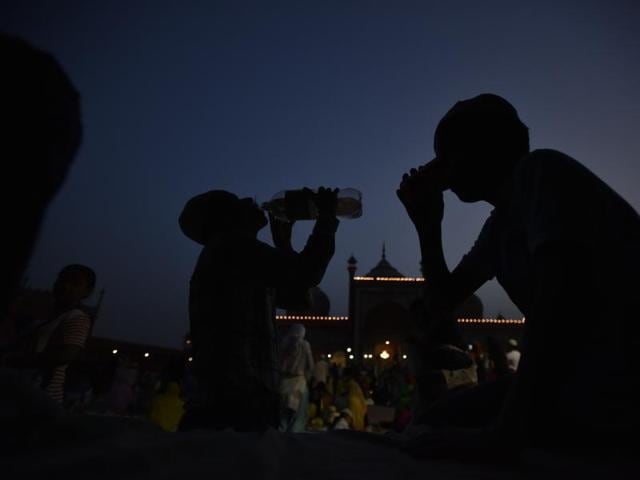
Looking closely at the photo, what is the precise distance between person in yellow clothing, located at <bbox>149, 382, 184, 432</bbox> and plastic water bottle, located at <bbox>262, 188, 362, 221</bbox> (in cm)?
430

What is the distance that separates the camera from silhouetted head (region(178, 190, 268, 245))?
100.0 inches

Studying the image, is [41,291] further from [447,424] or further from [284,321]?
[447,424]

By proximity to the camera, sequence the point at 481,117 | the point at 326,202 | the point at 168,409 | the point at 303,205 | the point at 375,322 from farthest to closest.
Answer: the point at 375,322 < the point at 168,409 < the point at 303,205 < the point at 326,202 < the point at 481,117

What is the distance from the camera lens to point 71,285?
3.31 metres

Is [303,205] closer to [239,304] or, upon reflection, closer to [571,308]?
[239,304]

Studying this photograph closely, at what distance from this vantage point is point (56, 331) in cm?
312

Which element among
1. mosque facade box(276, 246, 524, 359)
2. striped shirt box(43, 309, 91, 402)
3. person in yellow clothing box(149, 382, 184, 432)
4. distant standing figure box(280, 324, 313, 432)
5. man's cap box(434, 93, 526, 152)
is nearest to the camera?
man's cap box(434, 93, 526, 152)

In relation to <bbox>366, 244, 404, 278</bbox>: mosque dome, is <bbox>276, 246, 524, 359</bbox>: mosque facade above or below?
below

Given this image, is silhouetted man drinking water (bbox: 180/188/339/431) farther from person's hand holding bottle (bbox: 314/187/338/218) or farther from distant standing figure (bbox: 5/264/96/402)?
distant standing figure (bbox: 5/264/96/402)

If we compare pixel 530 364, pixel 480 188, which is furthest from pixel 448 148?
pixel 530 364

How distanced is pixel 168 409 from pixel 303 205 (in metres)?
4.89

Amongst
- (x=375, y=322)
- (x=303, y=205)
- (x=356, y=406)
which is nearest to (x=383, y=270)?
(x=375, y=322)

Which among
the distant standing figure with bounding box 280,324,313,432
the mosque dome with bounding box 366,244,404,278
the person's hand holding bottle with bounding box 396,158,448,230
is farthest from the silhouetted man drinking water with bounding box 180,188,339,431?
the mosque dome with bounding box 366,244,404,278

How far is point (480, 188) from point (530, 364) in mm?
862
